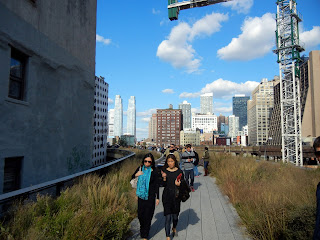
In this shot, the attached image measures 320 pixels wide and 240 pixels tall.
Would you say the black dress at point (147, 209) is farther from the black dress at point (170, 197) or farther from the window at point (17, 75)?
the window at point (17, 75)

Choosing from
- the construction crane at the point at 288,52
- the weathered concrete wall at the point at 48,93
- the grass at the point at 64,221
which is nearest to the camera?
the grass at the point at 64,221

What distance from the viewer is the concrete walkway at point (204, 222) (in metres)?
5.32

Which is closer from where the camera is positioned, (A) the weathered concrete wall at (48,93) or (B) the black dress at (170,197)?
(B) the black dress at (170,197)

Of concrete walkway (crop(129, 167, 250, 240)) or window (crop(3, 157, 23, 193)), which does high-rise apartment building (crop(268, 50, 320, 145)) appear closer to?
concrete walkway (crop(129, 167, 250, 240))

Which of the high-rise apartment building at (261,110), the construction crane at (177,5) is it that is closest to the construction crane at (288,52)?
the construction crane at (177,5)

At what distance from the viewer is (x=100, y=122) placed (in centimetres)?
6925

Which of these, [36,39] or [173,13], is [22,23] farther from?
[173,13]

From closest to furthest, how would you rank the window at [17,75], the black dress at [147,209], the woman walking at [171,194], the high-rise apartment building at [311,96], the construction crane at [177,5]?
1. the black dress at [147,209]
2. the woman walking at [171,194]
3. the window at [17,75]
4. the construction crane at [177,5]
5. the high-rise apartment building at [311,96]

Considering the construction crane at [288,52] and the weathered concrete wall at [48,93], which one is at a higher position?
the construction crane at [288,52]

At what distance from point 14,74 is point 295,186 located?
394 inches

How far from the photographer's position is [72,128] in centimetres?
1198

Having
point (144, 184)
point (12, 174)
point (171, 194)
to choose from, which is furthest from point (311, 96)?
point (12, 174)

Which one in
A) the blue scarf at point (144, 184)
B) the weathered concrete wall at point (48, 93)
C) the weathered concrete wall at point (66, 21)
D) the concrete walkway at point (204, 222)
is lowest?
the concrete walkway at point (204, 222)

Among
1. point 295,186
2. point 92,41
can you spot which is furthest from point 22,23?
point 295,186
